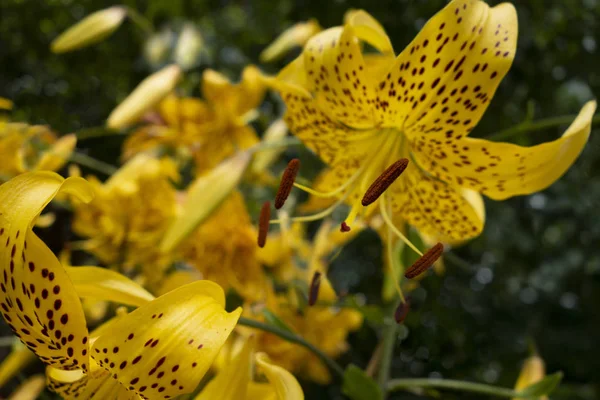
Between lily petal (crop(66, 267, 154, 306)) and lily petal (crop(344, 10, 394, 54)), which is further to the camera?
lily petal (crop(344, 10, 394, 54))

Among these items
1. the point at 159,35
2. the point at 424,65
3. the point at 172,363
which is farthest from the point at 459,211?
the point at 159,35

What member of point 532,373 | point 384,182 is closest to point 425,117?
point 384,182

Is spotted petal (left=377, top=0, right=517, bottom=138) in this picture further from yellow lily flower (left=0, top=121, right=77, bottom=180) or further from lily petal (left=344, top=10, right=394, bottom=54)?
yellow lily flower (left=0, top=121, right=77, bottom=180)

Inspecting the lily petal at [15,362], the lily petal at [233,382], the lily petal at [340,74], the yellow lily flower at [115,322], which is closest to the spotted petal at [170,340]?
the yellow lily flower at [115,322]

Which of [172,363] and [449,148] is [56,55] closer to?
[449,148]

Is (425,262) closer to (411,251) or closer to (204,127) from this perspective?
(411,251)

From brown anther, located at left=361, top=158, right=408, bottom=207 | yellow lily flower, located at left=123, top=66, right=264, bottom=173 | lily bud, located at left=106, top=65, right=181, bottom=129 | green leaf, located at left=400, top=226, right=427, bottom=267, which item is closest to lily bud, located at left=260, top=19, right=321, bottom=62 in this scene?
yellow lily flower, located at left=123, top=66, right=264, bottom=173
